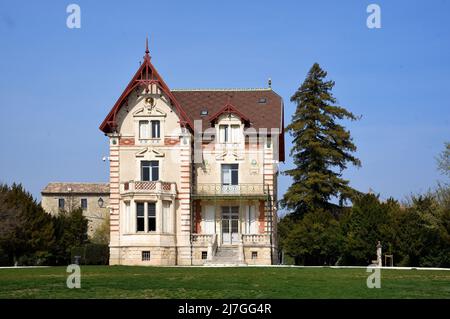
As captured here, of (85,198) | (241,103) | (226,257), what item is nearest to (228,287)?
(226,257)

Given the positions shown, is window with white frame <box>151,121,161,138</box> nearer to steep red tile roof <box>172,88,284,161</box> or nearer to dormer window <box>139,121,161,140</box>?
dormer window <box>139,121,161,140</box>

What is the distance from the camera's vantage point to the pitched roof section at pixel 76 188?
303ft

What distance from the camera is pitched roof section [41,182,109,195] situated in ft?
303

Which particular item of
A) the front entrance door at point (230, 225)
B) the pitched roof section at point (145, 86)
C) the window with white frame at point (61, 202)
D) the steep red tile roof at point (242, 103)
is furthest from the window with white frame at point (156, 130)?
the window with white frame at point (61, 202)

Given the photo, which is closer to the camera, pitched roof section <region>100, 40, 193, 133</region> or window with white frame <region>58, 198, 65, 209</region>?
pitched roof section <region>100, 40, 193, 133</region>

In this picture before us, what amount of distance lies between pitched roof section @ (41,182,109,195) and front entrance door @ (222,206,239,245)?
1803 inches

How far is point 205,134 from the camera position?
4984cm

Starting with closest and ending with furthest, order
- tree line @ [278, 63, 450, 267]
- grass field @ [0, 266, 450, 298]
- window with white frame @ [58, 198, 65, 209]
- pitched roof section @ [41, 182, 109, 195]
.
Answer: grass field @ [0, 266, 450, 298] < tree line @ [278, 63, 450, 267] < window with white frame @ [58, 198, 65, 209] < pitched roof section @ [41, 182, 109, 195]

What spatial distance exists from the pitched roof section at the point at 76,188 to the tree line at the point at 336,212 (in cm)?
3860

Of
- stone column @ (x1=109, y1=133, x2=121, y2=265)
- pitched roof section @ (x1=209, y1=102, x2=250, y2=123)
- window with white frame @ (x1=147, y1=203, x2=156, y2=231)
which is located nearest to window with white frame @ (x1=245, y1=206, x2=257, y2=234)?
pitched roof section @ (x1=209, y1=102, x2=250, y2=123)

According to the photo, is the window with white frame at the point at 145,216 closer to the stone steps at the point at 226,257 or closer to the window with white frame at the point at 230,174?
the stone steps at the point at 226,257

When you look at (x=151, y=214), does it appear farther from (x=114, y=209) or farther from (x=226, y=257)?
(x=226, y=257)

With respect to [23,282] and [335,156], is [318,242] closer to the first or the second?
[335,156]
